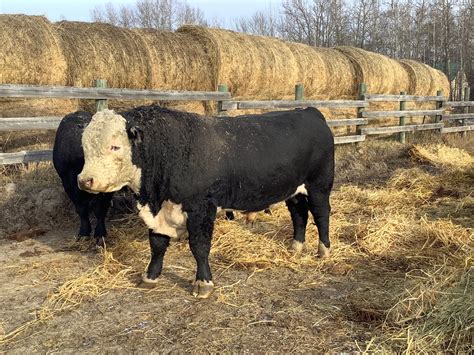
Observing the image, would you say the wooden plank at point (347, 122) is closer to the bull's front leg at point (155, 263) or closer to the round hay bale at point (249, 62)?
the round hay bale at point (249, 62)

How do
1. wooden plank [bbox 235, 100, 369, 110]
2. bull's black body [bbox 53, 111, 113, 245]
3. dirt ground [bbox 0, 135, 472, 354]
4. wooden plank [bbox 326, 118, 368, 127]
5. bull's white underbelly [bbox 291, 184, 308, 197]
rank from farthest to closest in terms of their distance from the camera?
1. wooden plank [bbox 326, 118, 368, 127]
2. wooden plank [bbox 235, 100, 369, 110]
3. bull's black body [bbox 53, 111, 113, 245]
4. bull's white underbelly [bbox 291, 184, 308, 197]
5. dirt ground [bbox 0, 135, 472, 354]

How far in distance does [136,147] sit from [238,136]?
0.91 metres

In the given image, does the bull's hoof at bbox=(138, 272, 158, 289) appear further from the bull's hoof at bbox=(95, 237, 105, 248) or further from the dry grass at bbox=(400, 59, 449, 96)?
the dry grass at bbox=(400, 59, 449, 96)

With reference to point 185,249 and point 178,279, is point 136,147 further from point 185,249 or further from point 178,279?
A: point 185,249

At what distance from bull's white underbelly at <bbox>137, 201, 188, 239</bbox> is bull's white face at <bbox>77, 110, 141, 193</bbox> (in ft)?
1.18

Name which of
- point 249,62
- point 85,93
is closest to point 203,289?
point 85,93

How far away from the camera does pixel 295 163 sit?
412cm

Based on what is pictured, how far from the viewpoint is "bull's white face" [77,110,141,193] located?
124 inches

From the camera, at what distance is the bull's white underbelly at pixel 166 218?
351cm

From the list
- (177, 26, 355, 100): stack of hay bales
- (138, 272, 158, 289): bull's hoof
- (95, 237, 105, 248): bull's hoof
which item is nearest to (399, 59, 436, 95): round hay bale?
(177, 26, 355, 100): stack of hay bales

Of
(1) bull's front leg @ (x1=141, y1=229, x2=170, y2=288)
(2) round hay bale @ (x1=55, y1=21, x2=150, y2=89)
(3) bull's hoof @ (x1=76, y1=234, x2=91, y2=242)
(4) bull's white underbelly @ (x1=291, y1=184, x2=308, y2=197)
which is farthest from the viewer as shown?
(2) round hay bale @ (x1=55, y1=21, x2=150, y2=89)

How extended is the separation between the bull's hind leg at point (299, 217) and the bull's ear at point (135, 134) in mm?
1814

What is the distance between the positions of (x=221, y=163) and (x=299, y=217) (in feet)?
4.44

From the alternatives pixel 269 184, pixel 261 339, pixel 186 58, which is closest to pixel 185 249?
pixel 269 184
